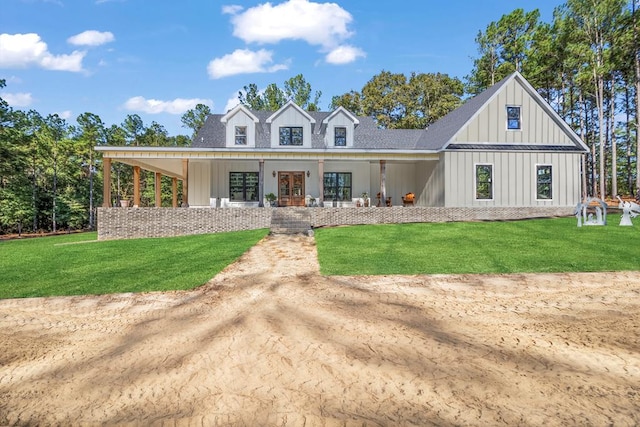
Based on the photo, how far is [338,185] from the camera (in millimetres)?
20516

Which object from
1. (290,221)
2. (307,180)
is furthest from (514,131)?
(290,221)

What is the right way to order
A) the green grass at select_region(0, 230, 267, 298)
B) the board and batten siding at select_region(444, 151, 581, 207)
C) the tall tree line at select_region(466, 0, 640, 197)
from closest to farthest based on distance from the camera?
the green grass at select_region(0, 230, 267, 298)
the board and batten siding at select_region(444, 151, 581, 207)
the tall tree line at select_region(466, 0, 640, 197)

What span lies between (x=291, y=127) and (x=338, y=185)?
14.6 ft

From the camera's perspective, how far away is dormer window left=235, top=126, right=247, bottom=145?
1912 centimetres

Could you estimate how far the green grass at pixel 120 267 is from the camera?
6.57 m

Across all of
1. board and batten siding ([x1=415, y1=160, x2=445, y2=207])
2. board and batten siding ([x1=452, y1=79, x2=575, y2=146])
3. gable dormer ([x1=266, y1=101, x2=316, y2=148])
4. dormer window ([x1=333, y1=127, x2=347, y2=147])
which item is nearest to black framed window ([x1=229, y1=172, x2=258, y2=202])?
gable dormer ([x1=266, y1=101, x2=316, y2=148])

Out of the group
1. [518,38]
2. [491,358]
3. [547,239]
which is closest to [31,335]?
[491,358]

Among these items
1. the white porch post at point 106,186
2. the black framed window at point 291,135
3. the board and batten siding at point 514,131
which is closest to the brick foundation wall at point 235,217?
the white porch post at point 106,186

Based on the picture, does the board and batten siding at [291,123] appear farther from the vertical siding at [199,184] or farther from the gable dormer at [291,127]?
the vertical siding at [199,184]

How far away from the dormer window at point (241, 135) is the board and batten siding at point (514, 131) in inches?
462

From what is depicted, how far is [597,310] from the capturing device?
4.79 metres

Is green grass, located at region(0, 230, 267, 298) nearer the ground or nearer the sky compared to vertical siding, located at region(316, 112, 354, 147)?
nearer the ground

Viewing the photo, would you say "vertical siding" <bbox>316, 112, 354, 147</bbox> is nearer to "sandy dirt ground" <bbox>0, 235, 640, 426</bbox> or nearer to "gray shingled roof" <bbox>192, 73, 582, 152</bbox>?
"gray shingled roof" <bbox>192, 73, 582, 152</bbox>

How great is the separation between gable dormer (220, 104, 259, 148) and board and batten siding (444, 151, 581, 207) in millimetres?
10657
